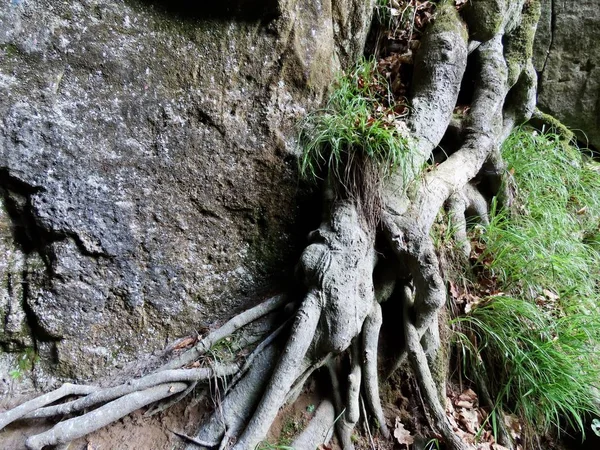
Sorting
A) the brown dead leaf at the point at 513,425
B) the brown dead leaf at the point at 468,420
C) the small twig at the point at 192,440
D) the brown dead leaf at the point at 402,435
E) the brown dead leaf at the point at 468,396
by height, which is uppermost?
the small twig at the point at 192,440

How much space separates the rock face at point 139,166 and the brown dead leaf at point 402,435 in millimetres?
1058

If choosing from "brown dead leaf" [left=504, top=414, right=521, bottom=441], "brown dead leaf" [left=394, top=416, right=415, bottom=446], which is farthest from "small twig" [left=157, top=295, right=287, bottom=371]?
"brown dead leaf" [left=504, top=414, right=521, bottom=441]

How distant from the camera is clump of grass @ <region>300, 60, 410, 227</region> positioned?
6.74 ft

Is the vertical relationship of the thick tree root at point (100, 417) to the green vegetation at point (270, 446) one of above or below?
above

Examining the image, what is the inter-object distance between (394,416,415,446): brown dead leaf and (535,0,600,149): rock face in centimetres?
429

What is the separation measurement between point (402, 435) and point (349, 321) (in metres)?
0.78

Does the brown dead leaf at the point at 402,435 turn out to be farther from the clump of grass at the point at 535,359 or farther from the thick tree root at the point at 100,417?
the thick tree root at the point at 100,417

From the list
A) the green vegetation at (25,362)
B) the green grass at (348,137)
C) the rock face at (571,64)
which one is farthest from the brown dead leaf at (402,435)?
the rock face at (571,64)

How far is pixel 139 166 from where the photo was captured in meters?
1.91

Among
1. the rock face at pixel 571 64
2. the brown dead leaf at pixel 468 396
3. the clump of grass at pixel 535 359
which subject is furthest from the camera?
the rock face at pixel 571 64

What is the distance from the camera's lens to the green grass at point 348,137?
2051mm

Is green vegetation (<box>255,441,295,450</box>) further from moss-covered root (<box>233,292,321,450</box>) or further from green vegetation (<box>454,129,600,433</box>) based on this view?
green vegetation (<box>454,129,600,433</box>)

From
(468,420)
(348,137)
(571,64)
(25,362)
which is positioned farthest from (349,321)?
(571,64)

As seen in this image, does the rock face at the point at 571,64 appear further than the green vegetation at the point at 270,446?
Yes
